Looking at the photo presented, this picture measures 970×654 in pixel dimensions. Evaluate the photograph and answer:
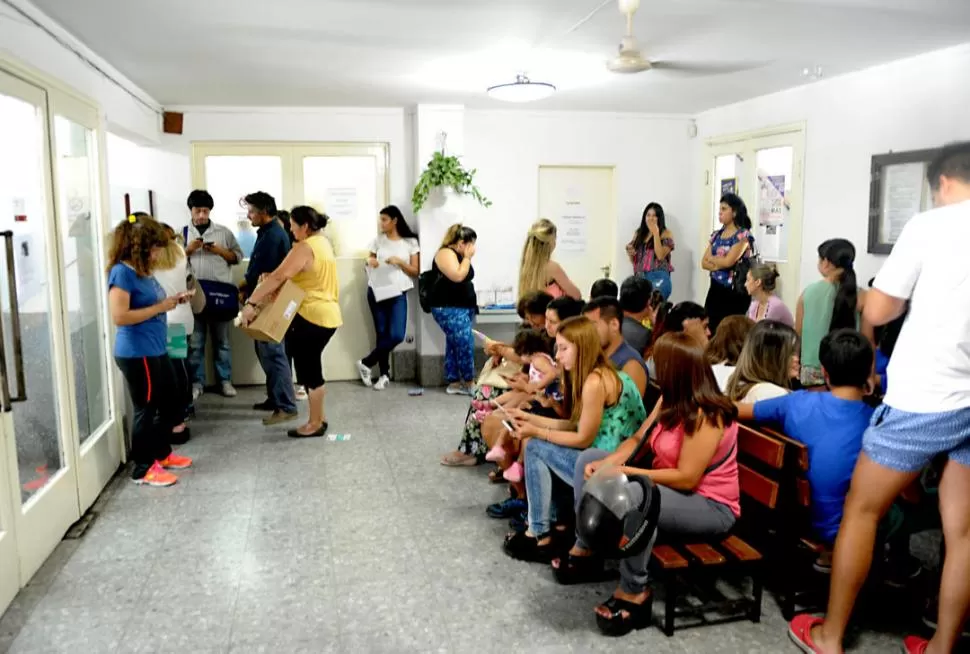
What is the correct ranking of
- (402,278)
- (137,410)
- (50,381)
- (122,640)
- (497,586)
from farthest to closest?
(402,278) → (137,410) → (50,381) → (497,586) → (122,640)

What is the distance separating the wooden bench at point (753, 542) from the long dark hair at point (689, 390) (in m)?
0.22

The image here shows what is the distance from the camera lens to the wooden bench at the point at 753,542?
2549mm

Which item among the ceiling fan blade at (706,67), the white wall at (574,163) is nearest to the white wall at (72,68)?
the white wall at (574,163)

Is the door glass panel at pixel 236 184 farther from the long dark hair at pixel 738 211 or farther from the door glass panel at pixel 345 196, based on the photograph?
the long dark hair at pixel 738 211

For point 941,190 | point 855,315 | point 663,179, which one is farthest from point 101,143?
point 663,179

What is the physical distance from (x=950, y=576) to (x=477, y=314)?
4.57 meters

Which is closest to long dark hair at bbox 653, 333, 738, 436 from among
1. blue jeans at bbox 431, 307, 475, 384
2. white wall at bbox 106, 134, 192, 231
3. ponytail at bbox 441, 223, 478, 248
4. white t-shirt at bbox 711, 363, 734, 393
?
white t-shirt at bbox 711, 363, 734, 393

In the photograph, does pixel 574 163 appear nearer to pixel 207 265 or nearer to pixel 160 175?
pixel 207 265

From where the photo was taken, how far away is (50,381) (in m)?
3.48

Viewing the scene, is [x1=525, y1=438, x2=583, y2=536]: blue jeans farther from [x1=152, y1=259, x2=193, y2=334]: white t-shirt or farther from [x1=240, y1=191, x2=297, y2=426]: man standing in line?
[x1=240, y1=191, x2=297, y2=426]: man standing in line

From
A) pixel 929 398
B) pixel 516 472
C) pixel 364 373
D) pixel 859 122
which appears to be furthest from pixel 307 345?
pixel 859 122

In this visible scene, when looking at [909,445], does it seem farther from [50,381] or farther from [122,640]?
[50,381]

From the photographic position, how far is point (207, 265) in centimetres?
594

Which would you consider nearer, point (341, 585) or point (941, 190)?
point (941, 190)
